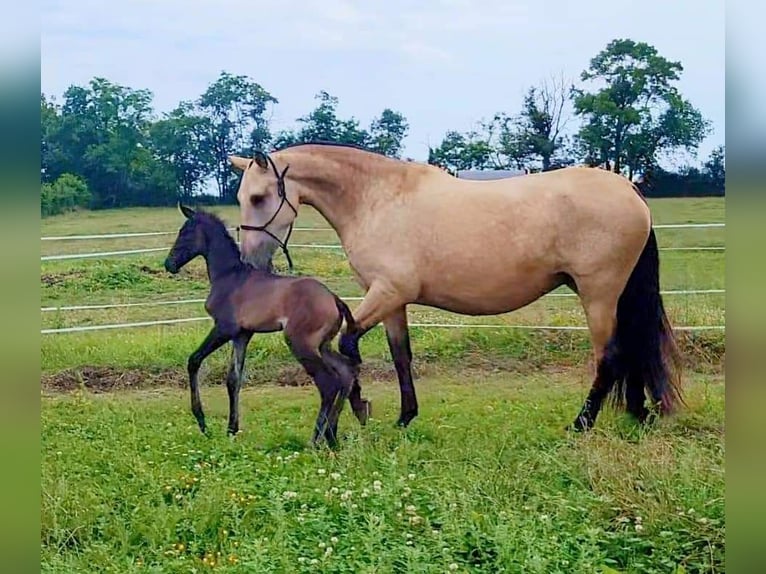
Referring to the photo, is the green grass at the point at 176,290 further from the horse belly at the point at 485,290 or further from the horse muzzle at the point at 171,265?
the horse belly at the point at 485,290

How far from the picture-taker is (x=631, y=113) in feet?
21.4

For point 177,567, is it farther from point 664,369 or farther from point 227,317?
point 664,369

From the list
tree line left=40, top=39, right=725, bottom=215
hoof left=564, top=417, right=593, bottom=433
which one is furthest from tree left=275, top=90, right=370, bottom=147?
hoof left=564, top=417, right=593, bottom=433

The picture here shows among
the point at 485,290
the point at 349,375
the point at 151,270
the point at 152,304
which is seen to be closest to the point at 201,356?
the point at 349,375

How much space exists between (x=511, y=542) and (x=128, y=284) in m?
6.50

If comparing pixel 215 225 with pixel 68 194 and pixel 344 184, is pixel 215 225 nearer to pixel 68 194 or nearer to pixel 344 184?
pixel 344 184

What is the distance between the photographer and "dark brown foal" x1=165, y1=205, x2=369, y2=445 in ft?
13.5

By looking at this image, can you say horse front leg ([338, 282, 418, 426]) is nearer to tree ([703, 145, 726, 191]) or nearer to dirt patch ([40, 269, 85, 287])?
tree ([703, 145, 726, 191])

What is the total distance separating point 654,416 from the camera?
14.9 ft

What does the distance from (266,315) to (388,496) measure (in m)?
1.30

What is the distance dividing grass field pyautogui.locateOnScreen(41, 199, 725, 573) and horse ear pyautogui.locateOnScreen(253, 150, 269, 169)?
4.91 feet
